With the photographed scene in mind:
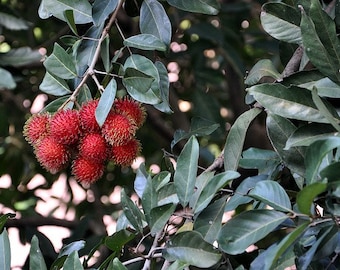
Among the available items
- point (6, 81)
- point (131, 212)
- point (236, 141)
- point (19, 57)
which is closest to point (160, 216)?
point (131, 212)

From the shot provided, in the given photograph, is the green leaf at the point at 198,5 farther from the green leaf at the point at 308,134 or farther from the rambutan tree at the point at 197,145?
the green leaf at the point at 308,134

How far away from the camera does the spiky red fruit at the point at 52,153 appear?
0.80 m

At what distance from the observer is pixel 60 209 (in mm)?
1941

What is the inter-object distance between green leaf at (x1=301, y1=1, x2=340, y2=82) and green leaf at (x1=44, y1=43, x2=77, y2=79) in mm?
307

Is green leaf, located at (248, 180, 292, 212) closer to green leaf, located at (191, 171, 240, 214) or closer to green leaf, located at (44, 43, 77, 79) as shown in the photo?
green leaf, located at (191, 171, 240, 214)

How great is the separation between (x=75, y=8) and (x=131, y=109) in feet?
0.51

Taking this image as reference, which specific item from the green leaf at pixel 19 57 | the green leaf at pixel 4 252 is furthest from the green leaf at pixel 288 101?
the green leaf at pixel 19 57

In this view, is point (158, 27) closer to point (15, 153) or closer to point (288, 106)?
point (288, 106)

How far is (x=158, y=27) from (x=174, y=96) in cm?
78

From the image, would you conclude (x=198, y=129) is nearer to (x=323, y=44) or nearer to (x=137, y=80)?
(x=137, y=80)

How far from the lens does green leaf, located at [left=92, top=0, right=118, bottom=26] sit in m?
0.82

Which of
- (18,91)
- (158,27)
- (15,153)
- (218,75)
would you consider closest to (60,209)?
(15,153)

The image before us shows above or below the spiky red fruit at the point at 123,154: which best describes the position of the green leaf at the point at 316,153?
above

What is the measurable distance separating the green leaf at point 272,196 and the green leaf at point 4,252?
0.32 m
